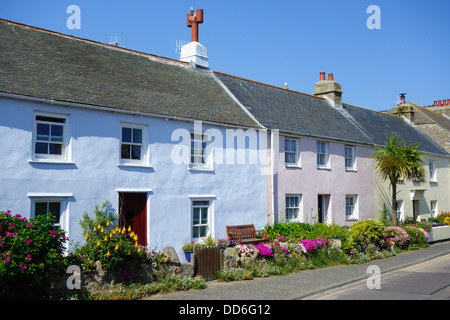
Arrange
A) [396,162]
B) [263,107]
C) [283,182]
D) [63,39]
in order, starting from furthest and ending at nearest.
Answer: [396,162]
[263,107]
[283,182]
[63,39]

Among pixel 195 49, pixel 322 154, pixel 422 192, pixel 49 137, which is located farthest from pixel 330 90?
pixel 49 137

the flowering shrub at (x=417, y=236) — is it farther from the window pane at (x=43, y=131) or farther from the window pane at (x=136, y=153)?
the window pane at (x=43, y=131)

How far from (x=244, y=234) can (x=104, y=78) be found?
23.9ft

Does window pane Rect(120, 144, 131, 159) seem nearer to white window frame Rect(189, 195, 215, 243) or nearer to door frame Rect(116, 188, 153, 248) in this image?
door frame Rect(116, 188, 153, 248)

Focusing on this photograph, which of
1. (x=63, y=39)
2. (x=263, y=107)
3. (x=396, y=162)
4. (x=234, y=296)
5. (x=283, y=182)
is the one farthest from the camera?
(x=396, y=162)

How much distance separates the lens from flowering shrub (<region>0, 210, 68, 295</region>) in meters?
8.65

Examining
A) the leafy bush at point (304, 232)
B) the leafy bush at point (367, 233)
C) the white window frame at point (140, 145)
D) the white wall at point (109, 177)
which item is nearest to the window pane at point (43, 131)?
the white wall at point (109, 177)

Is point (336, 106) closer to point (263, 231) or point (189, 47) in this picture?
point (189, 47)

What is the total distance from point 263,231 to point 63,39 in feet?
33.1

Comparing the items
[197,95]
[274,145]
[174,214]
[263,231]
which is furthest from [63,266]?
[274,145]

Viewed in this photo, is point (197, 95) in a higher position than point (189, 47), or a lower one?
lower

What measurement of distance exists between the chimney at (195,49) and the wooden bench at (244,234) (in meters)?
8.24

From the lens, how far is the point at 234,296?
10.6 m

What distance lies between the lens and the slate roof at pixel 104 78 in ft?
42.0
